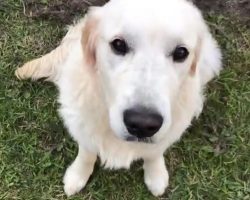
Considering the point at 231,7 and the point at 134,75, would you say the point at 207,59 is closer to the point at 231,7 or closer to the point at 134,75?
the point at 134,75

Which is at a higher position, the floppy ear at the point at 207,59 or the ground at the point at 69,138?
the floppy ear at the point at 207,59

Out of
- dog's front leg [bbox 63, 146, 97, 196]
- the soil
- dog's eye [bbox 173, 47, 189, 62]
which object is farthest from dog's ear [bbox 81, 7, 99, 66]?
the soil

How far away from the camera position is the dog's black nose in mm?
2111

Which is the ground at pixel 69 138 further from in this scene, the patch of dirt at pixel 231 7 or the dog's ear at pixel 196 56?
the dog's ear at pixel 196 56

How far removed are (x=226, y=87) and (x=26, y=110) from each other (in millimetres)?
1216

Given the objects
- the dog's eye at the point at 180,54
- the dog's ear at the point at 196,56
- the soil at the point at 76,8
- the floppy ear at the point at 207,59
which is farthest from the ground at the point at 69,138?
the dog's eye at the point at 180,54

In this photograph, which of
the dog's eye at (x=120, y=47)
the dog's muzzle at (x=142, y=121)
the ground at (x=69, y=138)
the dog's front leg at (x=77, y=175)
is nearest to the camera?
the dog's muzzle at (x=142, y=121)

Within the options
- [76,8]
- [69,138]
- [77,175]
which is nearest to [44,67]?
[69,138]

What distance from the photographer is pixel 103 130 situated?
8.65 feet

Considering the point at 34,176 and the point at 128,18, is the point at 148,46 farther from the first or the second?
the point at 34,176

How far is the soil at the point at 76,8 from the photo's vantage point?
11.8 ft

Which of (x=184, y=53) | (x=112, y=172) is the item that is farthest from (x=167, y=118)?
(x=112, y=172)

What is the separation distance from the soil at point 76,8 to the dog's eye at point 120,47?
139 cm

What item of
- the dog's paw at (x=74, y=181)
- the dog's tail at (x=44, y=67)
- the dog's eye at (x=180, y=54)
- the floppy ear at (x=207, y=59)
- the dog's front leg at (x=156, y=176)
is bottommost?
the dog's paw at (x=74, y=181)
